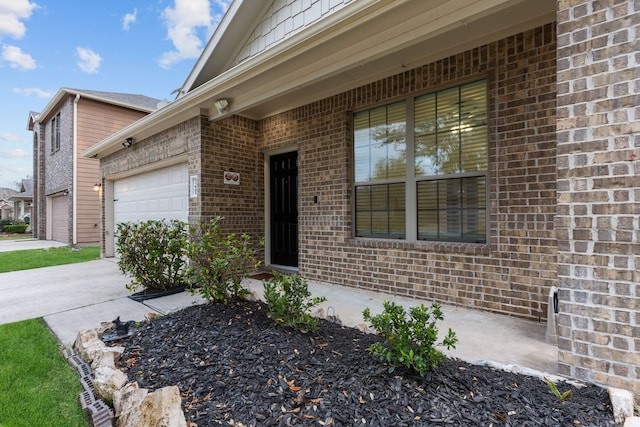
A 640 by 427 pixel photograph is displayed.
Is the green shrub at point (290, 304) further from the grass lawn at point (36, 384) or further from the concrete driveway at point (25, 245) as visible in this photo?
the concrete driveway at point (25, 245)

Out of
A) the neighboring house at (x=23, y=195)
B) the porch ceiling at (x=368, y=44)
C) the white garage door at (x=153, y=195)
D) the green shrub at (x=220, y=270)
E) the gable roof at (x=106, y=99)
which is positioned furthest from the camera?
the neighboring house at (x=23, y=195)

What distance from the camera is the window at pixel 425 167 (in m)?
3.73

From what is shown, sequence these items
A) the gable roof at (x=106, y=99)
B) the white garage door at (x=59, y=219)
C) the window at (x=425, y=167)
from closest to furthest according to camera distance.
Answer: the window at (x=425, y=167) < the gable roof at (x=106, y=99) < the white garage door at (x=59, y=219)

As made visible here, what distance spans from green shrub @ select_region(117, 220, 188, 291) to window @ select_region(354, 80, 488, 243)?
267 cm

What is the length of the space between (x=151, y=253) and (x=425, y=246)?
3.62 m

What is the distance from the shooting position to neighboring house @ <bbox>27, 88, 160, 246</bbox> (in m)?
12.0

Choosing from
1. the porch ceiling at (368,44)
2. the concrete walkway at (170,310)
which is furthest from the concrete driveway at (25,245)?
the porch ceiling at (368,44)

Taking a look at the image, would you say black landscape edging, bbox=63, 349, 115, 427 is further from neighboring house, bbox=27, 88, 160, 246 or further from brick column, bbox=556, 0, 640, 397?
neighboring house, bbox=27, 88, 160, 246

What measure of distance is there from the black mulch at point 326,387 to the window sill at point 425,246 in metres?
1.78

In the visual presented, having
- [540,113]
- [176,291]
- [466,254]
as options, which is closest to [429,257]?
[466,254]

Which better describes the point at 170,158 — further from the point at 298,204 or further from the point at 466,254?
the point at 466,254

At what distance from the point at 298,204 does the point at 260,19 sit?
339 centimetres

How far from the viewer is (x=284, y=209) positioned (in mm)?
6059

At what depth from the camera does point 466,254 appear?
3.66 metres
